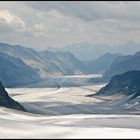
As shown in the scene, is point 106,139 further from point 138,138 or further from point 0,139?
point 0,139

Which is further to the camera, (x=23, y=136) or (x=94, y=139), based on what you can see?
(x=23, y=136)

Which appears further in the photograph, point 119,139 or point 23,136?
point 23,136

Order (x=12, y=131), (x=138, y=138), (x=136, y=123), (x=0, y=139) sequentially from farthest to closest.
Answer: (x=136, y=123)
(x=12, y=131)
(x=138, y=138)
(x=0, y=139)

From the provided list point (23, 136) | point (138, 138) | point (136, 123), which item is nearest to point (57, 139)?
point (23, 136)

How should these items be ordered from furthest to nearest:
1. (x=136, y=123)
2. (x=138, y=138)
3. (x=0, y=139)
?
1. (x=136, y=123)
2. (x=138, y=138)
3. (x=0, y=139)

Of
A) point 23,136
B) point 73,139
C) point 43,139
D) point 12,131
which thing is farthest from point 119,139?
point 12,131

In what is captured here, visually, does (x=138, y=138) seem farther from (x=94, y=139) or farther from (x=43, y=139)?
(x=43, y=139)

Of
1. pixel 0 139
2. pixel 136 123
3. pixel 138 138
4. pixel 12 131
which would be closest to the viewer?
pixel 0 139

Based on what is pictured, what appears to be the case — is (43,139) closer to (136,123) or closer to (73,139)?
(73,139)

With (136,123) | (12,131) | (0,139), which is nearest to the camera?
(0,139)
